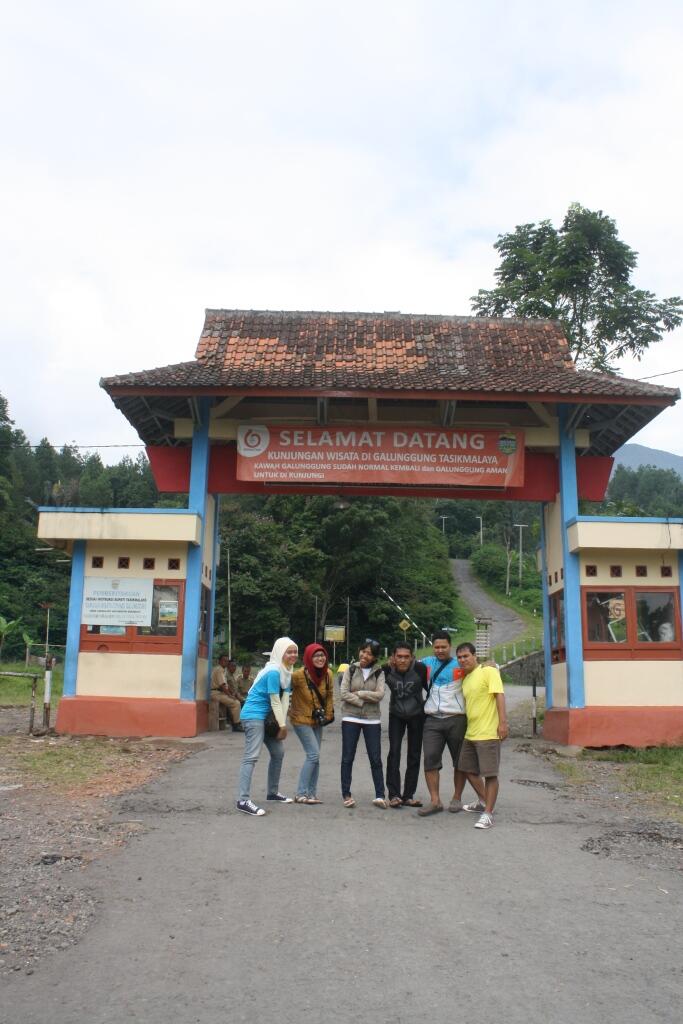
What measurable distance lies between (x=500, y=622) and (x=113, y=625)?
2038 inches

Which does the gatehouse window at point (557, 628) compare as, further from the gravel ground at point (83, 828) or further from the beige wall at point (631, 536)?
the gravel ground at point (83, 828)

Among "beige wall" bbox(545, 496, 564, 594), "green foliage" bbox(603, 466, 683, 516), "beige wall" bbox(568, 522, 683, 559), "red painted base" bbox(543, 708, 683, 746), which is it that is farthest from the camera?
"green foliage" bbox(603, 466, 683, 516)

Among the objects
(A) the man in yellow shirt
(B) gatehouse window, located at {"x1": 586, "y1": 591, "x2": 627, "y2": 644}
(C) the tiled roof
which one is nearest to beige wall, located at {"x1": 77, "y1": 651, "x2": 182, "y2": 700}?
(C) the tiled roof

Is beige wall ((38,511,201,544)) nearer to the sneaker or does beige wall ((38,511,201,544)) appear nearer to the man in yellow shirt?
the sneaker

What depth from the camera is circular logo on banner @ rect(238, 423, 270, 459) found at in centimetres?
1512

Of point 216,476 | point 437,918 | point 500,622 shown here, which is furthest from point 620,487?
point 437,918

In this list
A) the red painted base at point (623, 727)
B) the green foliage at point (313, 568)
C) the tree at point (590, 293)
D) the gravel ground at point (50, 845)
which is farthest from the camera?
the green foliage at point (313, 568)

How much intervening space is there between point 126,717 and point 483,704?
24.2 ft

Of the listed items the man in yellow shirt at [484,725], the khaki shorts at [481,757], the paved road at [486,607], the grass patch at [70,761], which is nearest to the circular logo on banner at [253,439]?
the grass patch at [70,761]

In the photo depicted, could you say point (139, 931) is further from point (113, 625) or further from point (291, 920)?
point (113, 625)

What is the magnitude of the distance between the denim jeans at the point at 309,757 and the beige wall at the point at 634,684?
645cm

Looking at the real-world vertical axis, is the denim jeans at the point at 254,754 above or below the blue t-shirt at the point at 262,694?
below

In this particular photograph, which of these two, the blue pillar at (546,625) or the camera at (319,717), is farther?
the blue pillar at (546,625)

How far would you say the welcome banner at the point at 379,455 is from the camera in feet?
49.2
